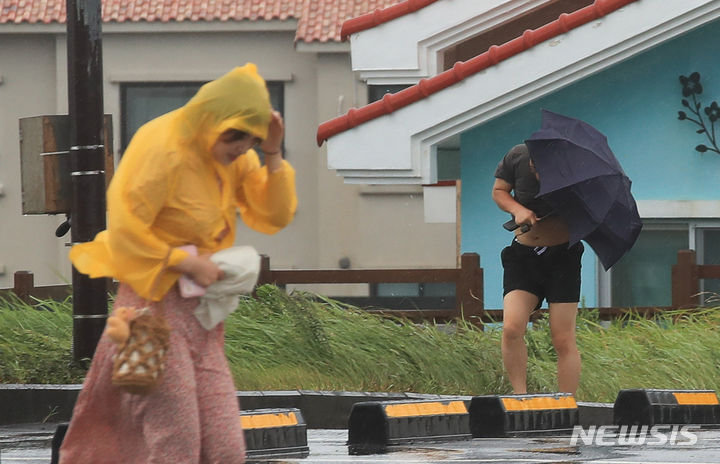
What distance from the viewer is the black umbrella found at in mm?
8875

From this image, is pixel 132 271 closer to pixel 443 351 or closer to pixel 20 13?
pixel 443 351

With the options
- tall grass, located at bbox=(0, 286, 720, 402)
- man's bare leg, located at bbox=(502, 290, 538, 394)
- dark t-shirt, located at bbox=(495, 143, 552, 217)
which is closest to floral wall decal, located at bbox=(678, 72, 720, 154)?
tall grass, located at bbox=(0, 286, 720, 402)

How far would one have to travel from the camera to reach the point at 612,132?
1466 centimetres

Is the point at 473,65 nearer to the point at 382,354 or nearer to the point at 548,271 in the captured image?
the point at 382,354

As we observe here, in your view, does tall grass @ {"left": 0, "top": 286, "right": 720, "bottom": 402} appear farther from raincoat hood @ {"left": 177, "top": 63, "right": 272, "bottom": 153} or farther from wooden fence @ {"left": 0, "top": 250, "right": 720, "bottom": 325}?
raincoat hood @ {"left": 177, "top": 63, "right": 272, "bottom": 153}

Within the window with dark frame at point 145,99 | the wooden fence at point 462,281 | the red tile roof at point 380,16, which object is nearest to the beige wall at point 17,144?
the window with dark frame at point 145,99

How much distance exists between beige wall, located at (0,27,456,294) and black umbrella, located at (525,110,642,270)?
672 inches

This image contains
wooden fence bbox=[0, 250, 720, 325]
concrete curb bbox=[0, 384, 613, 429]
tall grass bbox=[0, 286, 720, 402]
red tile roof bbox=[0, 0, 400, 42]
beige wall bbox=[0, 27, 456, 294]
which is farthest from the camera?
beige wall bbox=[0, 27, 456, 294]

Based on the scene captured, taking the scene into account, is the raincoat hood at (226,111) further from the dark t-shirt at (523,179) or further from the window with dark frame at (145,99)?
the window with dark frame at (145,99)

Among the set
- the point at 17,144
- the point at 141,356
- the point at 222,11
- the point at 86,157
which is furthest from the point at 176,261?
the point at 17,144

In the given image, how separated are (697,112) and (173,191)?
959 centimetres

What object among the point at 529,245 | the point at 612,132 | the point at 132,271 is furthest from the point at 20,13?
the point at 132,271

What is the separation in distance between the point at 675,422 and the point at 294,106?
1842 centimetres

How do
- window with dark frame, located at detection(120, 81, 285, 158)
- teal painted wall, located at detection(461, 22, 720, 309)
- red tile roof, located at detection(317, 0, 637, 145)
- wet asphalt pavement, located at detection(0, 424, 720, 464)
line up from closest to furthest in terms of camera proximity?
wet asphalt pavement, located at detection(0, 424, 720, 464), red tile roof, located at detection(317, 0, 637, 145), teal painted wall, located at detection(461, 22, 720, 309), window with dark frame, located at detection(120, 81, 285, 158)
